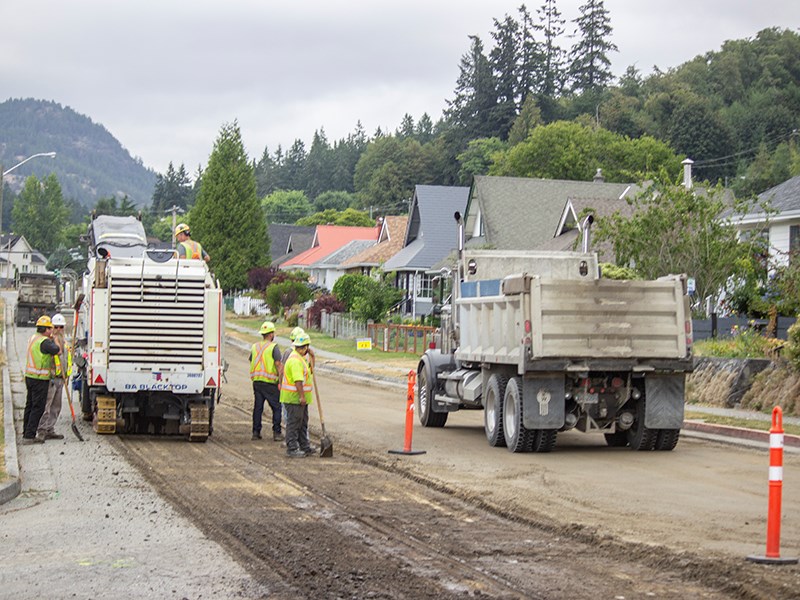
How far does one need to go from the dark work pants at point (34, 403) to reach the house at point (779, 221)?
21.9 metres

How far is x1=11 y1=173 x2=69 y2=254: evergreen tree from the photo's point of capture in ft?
623

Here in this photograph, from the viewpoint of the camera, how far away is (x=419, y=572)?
9070 mm

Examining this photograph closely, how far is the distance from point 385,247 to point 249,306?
11.1 metres

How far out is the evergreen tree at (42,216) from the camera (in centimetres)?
19000

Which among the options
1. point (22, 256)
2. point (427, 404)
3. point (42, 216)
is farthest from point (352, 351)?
point (42, 216)

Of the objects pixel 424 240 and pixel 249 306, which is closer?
pixel 424 240

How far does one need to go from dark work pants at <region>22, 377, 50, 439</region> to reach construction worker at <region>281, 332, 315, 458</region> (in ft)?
12.7

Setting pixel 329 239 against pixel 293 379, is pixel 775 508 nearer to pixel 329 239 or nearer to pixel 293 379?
pixel 293 379

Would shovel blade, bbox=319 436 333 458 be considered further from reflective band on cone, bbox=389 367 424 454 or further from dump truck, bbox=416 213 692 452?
dump truck, bbox=416 213 692 452

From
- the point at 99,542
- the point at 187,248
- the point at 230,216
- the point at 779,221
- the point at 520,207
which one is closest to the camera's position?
the point at 99,542

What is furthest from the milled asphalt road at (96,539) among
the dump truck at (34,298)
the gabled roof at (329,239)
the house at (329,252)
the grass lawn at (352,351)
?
the gabled roof at (329,239)

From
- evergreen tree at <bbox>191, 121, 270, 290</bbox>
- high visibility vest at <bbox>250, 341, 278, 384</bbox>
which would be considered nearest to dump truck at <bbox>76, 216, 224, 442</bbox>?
high visibility vest at <bbox>250, 341, 278, 384</bbox>

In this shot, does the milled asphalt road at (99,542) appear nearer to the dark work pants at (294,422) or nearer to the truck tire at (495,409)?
the dark work pants at (294,422)

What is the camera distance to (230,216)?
288 feet
